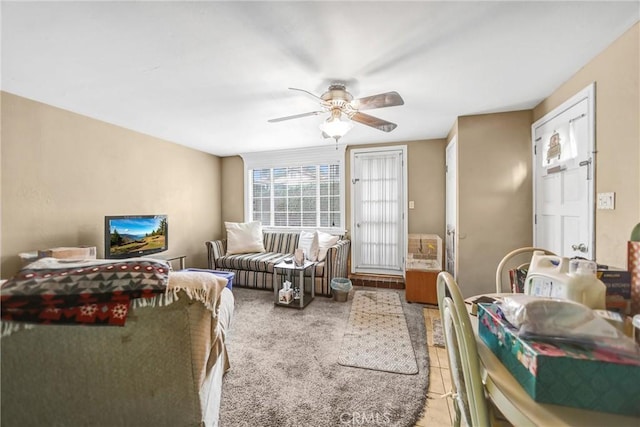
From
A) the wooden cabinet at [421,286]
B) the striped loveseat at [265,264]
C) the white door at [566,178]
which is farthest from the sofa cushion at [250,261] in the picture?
the white door at [566,178]

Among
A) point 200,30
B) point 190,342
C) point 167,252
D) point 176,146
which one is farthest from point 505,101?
point 167,252

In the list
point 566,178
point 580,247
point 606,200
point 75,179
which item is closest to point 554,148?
point 566,178

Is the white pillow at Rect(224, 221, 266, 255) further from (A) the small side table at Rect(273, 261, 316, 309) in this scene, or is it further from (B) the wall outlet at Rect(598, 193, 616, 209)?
(B) the wall outlet at Rect(598, 193, 616, 209)

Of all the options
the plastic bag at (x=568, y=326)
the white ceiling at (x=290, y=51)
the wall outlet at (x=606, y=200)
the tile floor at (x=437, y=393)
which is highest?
the white ceiling at (x=290, y=51)

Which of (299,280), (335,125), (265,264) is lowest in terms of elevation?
(299,280)

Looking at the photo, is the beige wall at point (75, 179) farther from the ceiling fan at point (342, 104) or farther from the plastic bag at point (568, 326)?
the plastic bag at point (568, 326)

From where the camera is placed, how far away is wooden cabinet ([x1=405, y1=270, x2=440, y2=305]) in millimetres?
3176

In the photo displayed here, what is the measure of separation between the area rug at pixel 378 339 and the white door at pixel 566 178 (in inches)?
61.8

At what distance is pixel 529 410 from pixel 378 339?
6.20ft

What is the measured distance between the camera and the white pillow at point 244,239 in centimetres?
424

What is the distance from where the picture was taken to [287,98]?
2.38 metres

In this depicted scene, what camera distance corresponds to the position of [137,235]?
321cm

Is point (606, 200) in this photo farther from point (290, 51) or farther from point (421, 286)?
point (290, 51)

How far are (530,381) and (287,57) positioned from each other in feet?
6.60
